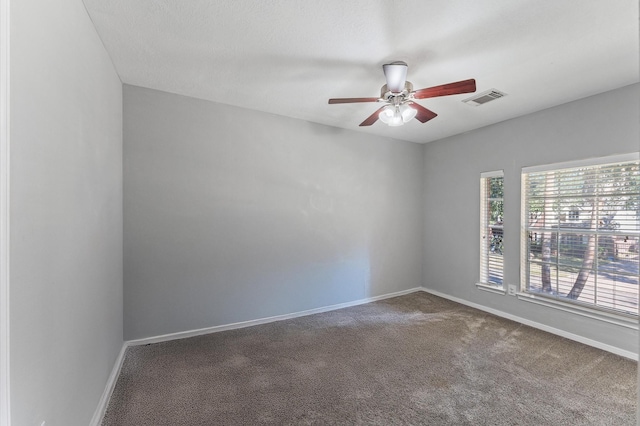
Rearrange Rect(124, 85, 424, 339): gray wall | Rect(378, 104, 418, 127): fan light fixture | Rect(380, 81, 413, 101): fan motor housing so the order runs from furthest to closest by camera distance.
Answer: Rect(124, 85, 424, 339): gray wall → Rect(378, 104, 418, 127): fan light fixture → Rect(380, 81, 413, 101): fan motor housing

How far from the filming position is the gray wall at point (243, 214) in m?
2.59

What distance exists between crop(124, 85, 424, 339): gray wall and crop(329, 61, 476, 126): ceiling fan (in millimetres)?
1270

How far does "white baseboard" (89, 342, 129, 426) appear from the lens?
1.65m

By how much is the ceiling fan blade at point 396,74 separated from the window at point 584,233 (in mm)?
2204

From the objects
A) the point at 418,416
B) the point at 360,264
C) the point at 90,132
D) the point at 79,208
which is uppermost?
the point at 90,132

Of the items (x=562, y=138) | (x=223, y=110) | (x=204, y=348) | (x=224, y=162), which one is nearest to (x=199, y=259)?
(x=204, y=348)

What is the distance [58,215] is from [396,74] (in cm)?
225

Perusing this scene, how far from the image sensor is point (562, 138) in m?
2.90

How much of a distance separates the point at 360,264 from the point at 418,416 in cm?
226

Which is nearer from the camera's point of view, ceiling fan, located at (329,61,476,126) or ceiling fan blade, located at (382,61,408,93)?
ceiling fan, located at (329,61,476,126)

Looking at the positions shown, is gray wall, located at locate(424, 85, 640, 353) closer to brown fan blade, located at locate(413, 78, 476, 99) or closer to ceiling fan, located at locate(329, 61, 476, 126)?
ceiling fan, located at locate(329, 61, 476, 126)

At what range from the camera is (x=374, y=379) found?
2.12 m

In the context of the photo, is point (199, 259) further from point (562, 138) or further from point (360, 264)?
point (562, 138)

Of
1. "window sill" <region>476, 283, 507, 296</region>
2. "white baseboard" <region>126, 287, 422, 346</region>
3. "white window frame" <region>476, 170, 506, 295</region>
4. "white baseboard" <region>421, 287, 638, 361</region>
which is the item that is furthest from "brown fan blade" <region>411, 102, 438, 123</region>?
"white baseboard" <region>421, 287, 638, 361</region>
